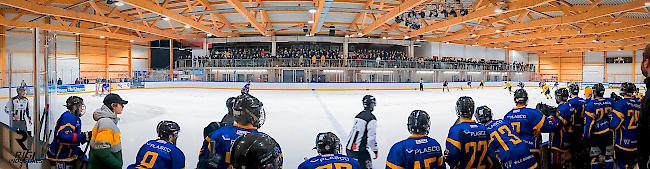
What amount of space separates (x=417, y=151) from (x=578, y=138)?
3.45 m

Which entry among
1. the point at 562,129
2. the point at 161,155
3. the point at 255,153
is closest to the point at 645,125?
the point at 255,153

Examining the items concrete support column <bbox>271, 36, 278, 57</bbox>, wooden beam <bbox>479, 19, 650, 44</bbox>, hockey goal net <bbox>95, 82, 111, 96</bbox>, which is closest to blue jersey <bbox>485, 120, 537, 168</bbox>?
hockey goal net <bbox>95, 82, 111, 96</bbox>

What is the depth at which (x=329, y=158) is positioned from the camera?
6.91 feet

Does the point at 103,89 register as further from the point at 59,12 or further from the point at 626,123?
the point at 626,123

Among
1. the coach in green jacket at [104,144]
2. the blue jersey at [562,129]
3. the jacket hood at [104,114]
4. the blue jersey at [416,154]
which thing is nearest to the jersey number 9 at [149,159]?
the coach in green jacket at [104,144]

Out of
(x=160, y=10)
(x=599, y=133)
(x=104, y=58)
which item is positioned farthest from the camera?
(x=104, y=58)

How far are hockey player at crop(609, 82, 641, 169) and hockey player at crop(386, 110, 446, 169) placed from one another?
296cm

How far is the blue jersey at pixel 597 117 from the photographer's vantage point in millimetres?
4523

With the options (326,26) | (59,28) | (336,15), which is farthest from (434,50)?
(59,28)

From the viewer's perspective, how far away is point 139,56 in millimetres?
34125

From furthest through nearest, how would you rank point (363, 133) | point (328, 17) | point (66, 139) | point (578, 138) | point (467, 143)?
point (328, 17)
point (578, 138)
point (363, 133)
point (66, 139)
point (467, 143)

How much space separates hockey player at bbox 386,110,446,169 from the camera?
246 centimetres

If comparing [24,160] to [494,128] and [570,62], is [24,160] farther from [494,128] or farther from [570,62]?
[570,62]

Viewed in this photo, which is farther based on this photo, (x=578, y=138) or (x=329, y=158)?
(x=578, y=138)
